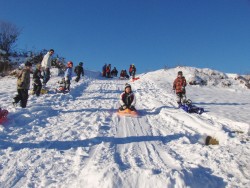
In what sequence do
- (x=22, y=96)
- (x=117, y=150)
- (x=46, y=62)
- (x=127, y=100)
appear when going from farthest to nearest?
(x=46, y=62), (x=127, y=100), (x=22, y=96), (x=117, y=150)

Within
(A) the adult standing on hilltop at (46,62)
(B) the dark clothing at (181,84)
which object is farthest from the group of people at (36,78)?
(B) the dark clothing at (181,84)

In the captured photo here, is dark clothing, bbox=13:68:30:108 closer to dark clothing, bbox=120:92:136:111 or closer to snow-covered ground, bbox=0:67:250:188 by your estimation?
snow-covered ground, bbox=0:67:250:188

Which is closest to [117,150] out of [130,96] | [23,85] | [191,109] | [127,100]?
[23,85]

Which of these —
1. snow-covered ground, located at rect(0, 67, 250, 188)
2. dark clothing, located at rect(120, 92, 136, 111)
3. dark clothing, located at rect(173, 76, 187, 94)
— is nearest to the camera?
snow-covered ground, located at rect(0, 67, 250, 188)

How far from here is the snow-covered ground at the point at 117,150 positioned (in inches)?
198

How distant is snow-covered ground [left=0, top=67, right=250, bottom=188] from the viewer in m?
5.02

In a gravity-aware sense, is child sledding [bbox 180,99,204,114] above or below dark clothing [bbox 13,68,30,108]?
below

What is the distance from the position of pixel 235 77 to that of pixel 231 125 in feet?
71.8

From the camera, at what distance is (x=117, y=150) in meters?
6.81

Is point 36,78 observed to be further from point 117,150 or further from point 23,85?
point 117,150

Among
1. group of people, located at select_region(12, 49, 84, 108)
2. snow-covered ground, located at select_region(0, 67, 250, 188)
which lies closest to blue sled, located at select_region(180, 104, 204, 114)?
snow-covered ground, located at select_region(0, 67, 250, 188)

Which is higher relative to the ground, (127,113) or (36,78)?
(36,78)

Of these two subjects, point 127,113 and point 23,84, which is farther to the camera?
point 127,113

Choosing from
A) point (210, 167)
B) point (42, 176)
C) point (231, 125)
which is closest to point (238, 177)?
point (210, 167)
